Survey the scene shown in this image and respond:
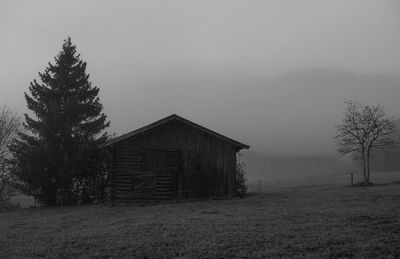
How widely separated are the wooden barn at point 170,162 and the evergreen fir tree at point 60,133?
5.40m

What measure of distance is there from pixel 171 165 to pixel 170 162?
0.70 ft

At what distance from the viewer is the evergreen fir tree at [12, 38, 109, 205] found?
32.6 metres

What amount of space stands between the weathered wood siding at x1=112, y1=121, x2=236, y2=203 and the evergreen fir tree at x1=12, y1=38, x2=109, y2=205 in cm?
561

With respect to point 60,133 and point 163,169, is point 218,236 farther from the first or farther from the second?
point 60,133

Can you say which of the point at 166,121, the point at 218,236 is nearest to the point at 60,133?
the point at 166,121

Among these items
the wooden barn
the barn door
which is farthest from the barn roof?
the barn door

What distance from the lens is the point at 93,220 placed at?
2194cm

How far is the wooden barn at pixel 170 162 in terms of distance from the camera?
96.2 feet

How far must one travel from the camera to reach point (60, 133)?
34.1m

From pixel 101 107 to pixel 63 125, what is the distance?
367 centimetres

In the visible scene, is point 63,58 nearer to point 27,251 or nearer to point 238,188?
point 238,188

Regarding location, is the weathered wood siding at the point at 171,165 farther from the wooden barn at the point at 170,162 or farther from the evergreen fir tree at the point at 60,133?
the evergreen fir tree at the point at 60,133

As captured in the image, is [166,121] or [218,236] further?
[166,121]

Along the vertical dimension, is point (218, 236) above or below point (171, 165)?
below
